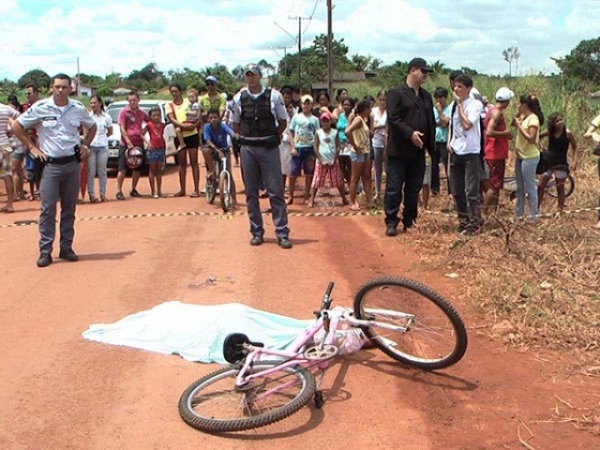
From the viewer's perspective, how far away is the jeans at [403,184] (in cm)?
860

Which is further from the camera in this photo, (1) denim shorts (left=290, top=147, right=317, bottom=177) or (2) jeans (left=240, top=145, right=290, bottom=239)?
(1) denim shorts (left=290, top=147, right=317, bottom=177)

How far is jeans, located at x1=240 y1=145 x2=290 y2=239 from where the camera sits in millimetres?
8273

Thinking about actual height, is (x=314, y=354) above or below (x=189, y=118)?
below

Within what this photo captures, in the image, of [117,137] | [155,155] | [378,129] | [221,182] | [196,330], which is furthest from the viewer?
[117,137]

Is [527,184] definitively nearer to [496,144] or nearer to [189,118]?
[496,144]

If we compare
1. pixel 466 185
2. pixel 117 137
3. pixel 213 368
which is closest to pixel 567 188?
pixel 466 185

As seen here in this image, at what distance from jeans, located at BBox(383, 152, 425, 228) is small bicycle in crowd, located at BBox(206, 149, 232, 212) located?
9.75 ft

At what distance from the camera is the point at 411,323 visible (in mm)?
4793

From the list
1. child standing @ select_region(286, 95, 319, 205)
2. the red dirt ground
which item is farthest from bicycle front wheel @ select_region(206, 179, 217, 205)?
the red dirt ground

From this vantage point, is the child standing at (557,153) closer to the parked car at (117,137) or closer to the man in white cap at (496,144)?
the man in white cap at (496,144)

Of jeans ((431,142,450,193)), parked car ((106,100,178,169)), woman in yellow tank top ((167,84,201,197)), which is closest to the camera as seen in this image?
jeans ((431,142,450,193))

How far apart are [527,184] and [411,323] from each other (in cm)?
474

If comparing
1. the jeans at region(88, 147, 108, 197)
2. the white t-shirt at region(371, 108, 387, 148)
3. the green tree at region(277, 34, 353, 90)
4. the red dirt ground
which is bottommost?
the red dirt ground

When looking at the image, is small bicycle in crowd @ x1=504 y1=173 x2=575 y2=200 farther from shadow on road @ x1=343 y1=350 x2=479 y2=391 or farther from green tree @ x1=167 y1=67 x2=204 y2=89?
green tree @ x1=167 y1=67 x2=204 y2=89
